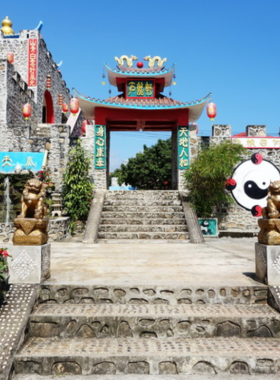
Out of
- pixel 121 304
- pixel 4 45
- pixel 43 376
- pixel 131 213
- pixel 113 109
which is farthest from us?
pixel 4 45

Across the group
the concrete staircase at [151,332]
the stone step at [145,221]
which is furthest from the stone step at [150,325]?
the stone step at [145,221]

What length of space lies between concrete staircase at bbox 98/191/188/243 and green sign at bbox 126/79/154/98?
4347 millimetres

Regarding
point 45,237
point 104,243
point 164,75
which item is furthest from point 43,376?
point 164,75

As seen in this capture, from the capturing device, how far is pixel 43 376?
2537 millimetres

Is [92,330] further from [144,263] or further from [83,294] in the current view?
[144,263]

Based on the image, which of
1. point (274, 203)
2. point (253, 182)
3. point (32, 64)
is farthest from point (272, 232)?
point (32, 64)

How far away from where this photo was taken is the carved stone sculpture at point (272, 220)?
354 cm

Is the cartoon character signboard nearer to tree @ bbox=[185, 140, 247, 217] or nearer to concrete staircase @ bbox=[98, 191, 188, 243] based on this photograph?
tree @ bbox=[185, 140, 247, 217]

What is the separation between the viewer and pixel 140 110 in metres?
12.0

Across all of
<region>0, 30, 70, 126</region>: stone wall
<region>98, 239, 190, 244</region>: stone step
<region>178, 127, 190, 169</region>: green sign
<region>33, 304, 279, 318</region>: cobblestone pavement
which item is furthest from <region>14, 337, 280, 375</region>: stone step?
<region>0, 30, 70, 126</region>: stone wall

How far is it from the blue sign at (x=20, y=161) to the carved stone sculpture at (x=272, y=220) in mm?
9323

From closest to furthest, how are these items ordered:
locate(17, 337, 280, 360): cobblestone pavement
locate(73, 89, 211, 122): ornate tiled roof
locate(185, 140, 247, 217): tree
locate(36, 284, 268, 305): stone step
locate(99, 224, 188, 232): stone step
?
1. locate(17, 337, 280, 360): cobblestone pavement
2. locate(36, 284, 268, 305): stone step
3. locate(99, 224, 188, 232): stone step
4. locate(185, 140, 247, 217): tree
5. locate(73, 89, 211, 122): ornate tiled roof

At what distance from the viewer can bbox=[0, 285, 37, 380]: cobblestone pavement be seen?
2.54m

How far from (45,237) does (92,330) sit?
1.26 meters
